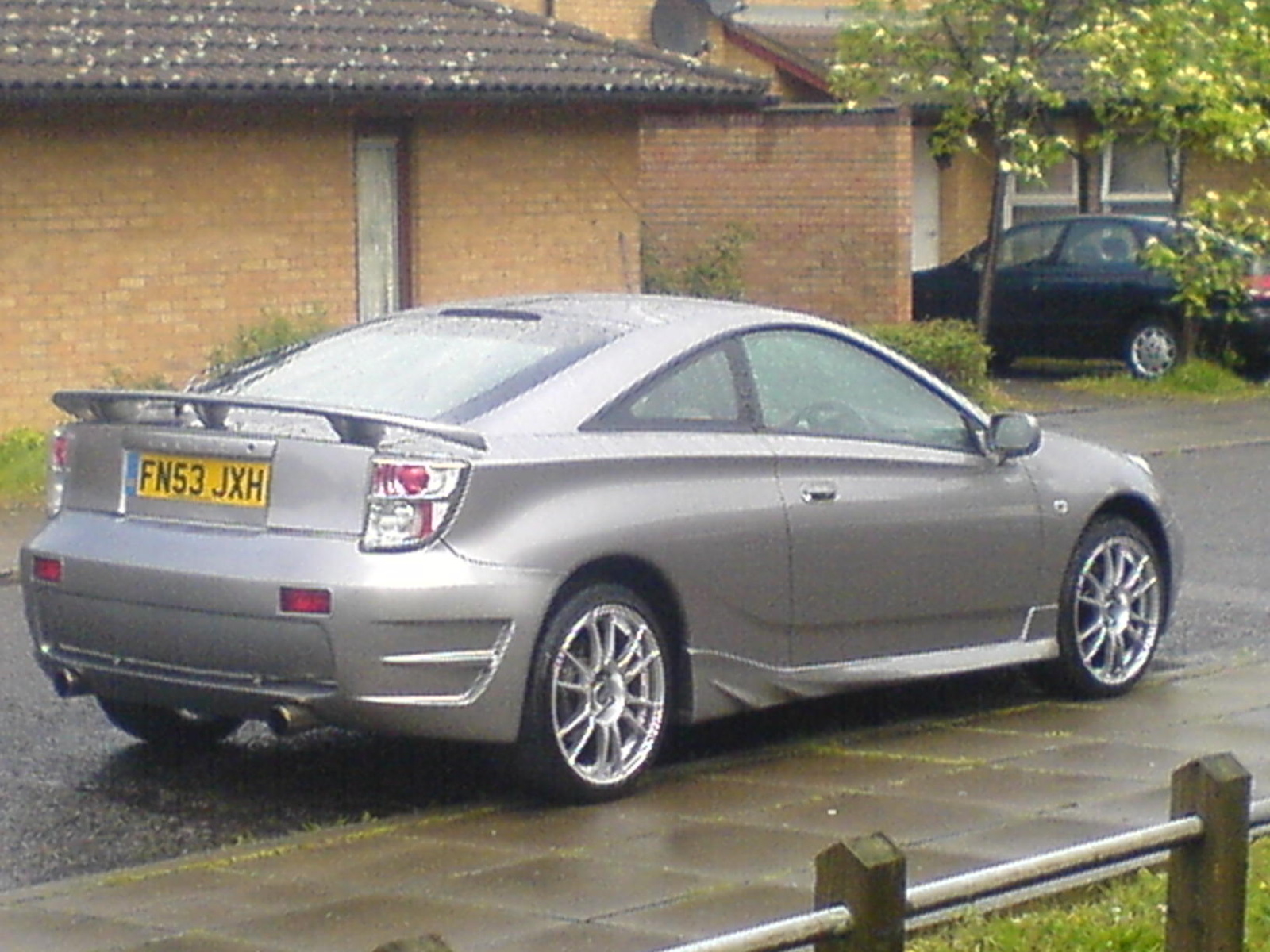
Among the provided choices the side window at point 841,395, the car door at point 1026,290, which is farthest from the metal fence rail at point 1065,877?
the car door at point 1026,290

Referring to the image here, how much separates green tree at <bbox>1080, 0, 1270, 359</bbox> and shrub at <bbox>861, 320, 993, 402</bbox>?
8.29 ft

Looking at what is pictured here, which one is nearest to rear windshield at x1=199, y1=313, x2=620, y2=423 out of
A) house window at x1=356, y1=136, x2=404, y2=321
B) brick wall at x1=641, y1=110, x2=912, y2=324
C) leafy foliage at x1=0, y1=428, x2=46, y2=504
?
leafy foliage at x1=0, y1=428, x2=46, y2=504

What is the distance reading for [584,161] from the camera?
22.9 m

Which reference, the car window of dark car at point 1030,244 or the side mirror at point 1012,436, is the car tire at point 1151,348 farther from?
the side mirror at point 1012,436

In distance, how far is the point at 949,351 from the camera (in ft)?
75.4

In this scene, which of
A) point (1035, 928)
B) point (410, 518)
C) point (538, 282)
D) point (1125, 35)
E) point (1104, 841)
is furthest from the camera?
point (1125, 35)

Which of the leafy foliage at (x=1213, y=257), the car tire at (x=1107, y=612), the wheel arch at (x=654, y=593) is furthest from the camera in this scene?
the leafy foliage at (x=1213, y=257)

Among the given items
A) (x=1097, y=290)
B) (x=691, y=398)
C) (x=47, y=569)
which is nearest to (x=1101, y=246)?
(x=1097, y=290)

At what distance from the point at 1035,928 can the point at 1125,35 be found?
779 inches

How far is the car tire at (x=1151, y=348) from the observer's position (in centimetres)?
2591

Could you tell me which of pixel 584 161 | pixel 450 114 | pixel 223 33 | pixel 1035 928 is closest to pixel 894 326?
pixel 584 161

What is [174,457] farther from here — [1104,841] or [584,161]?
[584,161]

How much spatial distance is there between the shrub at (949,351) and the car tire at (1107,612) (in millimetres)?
12848

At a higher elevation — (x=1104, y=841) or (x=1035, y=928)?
(x=1104, y=841)
